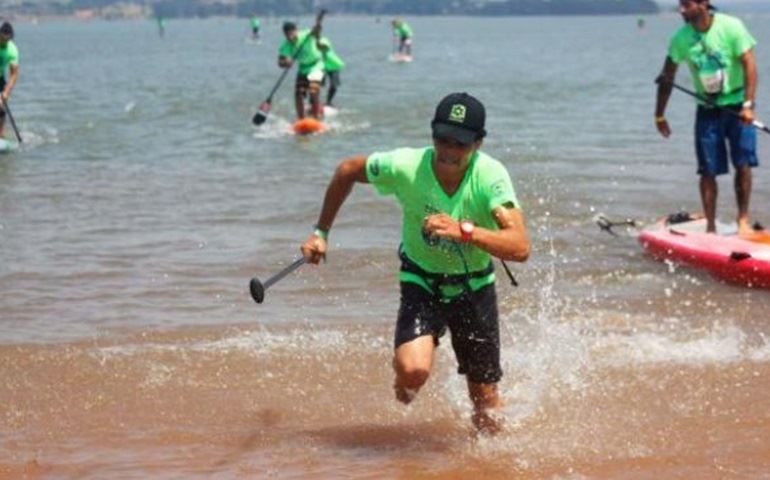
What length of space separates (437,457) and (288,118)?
17778 mm

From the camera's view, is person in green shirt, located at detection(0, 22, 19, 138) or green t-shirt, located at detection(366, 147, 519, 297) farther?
person in green shirt, located at detection(0, 22, 19, 138)

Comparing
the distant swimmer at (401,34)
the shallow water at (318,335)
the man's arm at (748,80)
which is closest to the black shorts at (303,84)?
the shallow water at (318,335)

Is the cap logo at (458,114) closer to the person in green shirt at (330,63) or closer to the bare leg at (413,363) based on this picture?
the bare leg at (413,363)

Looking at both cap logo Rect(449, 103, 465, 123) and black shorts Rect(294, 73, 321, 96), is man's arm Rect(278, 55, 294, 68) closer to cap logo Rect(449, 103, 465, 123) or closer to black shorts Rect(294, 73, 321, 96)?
black shorts Rect(294, 73, 321, 96)

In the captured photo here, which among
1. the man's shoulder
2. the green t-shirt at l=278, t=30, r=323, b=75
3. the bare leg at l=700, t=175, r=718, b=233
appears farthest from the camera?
the green t-shirt at l=278, t=30, r=323, b=75

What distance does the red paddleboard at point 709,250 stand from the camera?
8.84m

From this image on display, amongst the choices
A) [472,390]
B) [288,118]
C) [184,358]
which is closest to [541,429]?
[472,390]

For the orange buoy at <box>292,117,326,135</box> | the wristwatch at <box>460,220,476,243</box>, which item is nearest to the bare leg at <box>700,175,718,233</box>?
the wristwatch at <box>460,220,476,243</box>

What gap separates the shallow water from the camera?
582 centimetres

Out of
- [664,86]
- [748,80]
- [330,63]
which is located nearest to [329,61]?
[330,63]

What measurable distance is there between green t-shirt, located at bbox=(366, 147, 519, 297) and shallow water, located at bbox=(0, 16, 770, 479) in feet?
2.78

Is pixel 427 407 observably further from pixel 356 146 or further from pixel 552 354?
pixel 356 146

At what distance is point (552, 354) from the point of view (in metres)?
7.42

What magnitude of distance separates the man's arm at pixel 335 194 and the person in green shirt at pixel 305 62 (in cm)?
1417
